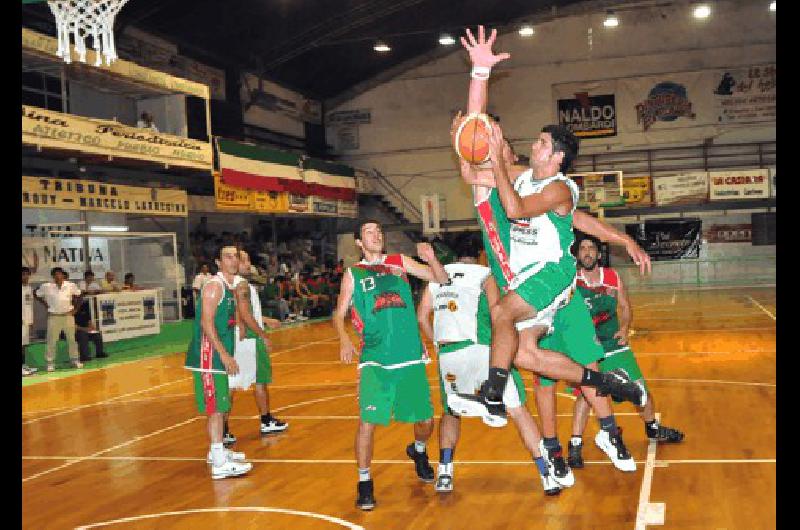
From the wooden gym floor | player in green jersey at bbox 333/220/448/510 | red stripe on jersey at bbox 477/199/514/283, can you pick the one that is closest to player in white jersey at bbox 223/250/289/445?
the wooden gym floor

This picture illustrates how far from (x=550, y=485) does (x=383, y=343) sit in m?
1.37

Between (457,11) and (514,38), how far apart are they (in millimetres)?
4289

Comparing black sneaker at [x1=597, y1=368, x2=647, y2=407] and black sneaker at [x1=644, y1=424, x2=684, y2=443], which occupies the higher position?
black sneaker at [x1=597, y1=368, x2=647, y2=407]

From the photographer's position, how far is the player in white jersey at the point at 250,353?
754 cm

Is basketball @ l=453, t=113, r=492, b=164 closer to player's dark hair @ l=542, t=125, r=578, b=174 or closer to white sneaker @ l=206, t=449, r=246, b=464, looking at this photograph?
player's dark hair @ l=542, t=125, r=578, b=174

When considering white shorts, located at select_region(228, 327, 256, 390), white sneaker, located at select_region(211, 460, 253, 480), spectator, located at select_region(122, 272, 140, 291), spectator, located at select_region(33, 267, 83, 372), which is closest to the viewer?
white sneaker, located at select_region(211, 460, 253, 480)

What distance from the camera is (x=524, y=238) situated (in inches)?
203

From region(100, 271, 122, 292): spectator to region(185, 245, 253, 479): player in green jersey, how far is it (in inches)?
419

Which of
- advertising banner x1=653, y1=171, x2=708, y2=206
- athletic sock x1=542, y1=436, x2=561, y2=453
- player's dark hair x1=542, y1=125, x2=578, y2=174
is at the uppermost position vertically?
advertising banner x1=653, y1=171, x2=708, y2=206

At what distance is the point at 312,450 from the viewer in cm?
736

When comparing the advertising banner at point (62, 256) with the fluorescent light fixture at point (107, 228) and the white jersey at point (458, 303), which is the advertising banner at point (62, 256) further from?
→ the white jersey at point (458, 303)

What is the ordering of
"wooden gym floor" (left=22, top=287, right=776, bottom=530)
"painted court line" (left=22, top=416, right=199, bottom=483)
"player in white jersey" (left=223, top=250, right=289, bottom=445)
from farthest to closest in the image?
1. "player in white jersey" (left=223, top=250, right=289, bottom=445)
2. "painted court line" (left=22, top=416, right=199, bottom=483)
3. "wooden gym floor" (left=22, top=287, right=776, bottom=530)

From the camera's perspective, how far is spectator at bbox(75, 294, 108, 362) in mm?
15461

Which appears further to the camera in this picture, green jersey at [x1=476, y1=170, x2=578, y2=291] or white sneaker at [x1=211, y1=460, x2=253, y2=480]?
white sneaker at [x1=211, y1=460, x2=253, y2=480]
